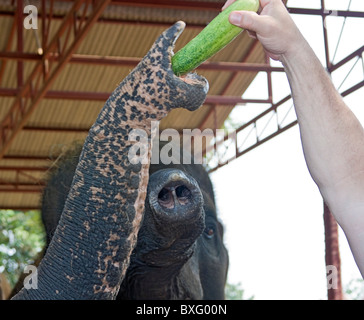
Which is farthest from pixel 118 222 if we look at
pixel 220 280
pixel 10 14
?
pixel 10 14

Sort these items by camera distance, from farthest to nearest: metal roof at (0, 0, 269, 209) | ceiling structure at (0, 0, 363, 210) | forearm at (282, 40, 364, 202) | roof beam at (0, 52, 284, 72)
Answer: roof beam at (0, 52, 284, 72), metal roof at (0, 0, 269, 209), ceiling structure at (0, 0, 363, 210), forearm at (282, 40, 364, 202)

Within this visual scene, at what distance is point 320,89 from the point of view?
1821mm

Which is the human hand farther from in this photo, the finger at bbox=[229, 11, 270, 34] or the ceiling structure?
the ceiling structure

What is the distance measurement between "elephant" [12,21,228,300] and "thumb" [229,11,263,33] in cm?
12

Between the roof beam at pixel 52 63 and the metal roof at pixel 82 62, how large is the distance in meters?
0.02

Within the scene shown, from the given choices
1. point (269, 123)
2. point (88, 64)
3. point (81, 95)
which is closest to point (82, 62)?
point (88, 64)

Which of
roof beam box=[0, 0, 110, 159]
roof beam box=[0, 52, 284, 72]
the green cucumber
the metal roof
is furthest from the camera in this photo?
roof beam box=[0, 52, 284, 72]

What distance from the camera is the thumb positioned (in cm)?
171

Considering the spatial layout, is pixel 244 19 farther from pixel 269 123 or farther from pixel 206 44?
pixel 269 123

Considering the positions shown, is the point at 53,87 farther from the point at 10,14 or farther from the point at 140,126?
the point at 140,126

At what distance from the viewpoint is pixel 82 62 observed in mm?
12953

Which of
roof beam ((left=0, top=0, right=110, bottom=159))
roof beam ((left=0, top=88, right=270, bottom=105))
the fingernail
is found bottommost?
the fingernail

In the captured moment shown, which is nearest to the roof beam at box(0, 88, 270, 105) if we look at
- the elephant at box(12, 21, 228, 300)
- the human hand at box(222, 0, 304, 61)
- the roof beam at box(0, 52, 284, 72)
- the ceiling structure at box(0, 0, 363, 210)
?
the ceiling structure at box(0, 0, 363, 210)

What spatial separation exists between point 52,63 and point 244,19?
38.7 feet
